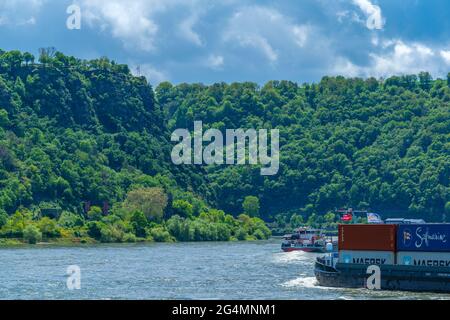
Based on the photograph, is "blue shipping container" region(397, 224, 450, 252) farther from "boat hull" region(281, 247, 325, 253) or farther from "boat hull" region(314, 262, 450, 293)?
"boat hull" region(281, 247, 325, 253)

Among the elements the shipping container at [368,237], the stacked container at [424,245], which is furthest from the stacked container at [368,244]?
the stacked container at [424,245]

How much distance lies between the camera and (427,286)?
7338cm

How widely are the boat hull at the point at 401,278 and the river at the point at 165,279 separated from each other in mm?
1383

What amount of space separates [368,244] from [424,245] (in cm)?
491

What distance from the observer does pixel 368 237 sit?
255ft

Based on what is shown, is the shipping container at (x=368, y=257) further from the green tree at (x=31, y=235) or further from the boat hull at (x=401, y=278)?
the green tree at (x=31, y=235)

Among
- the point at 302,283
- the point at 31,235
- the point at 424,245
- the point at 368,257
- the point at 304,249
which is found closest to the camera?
the point at 424,245

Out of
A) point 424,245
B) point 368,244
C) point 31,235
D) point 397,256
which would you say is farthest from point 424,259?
point 31,235

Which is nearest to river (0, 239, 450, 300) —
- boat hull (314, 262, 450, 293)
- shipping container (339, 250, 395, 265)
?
boat hull (314, 262, 450, 293)

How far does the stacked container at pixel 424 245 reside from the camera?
73.9 meters

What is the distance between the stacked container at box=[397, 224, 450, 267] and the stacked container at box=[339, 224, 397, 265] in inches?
30.6

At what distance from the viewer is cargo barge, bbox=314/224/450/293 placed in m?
73.6

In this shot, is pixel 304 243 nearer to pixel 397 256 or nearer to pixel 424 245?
pixel 397 256
